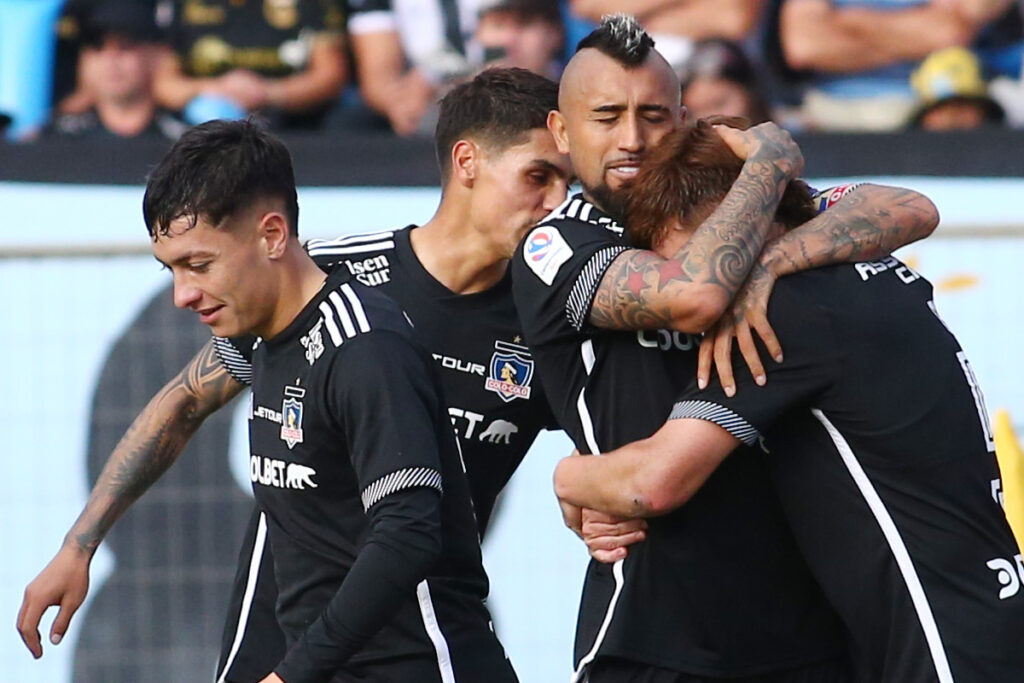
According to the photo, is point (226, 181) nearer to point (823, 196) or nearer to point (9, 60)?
point (823, 196)

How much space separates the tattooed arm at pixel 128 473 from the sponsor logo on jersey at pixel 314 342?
2.46ft

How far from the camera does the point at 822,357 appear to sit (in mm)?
2592

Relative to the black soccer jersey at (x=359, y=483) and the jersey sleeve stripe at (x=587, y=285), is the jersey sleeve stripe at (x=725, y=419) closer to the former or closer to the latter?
the jersey sleeve stripe at (x=587, y=285)

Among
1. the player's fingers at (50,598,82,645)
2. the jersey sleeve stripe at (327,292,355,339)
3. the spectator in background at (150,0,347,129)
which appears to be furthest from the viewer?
the spectator in background at (150,0,347,129)

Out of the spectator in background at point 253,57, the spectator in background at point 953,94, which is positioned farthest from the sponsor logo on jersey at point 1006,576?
the spectator in background at point 253,57

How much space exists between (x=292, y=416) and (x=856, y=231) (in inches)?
44.1

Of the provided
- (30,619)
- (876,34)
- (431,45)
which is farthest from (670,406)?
(876,34)

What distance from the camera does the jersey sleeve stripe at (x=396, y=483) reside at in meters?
2.73

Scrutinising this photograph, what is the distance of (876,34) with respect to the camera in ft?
21.3

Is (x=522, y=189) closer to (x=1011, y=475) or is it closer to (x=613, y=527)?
(x=613, y=527)

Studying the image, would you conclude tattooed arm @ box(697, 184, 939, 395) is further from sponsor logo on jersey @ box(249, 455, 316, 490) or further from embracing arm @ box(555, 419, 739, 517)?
sponsor logo on jersey @ box(249, 455, 316, 490)

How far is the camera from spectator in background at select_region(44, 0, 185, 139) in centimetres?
646

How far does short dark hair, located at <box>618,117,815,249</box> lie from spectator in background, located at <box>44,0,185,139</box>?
13.2 ft

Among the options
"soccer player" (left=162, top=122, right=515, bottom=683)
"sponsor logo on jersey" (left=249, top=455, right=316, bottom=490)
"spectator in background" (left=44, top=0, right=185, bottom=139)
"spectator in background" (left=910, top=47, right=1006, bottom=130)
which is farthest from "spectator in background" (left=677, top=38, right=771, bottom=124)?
"sponsor logo on jersey" (left=249, top=455, right=316, bottom=490)
